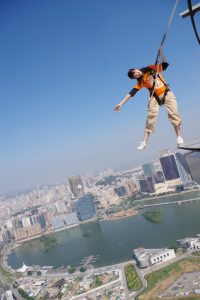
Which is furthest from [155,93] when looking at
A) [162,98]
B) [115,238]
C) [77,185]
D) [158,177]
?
[77,185]

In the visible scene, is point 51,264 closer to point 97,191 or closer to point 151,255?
point 151,255

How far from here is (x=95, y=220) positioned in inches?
674

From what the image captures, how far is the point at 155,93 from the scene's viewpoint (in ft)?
2.86

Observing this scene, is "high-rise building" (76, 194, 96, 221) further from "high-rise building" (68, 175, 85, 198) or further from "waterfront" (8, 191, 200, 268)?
"high-rise building" (68, 175, 85, 198)

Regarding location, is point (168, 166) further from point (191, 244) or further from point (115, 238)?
point (191, 244)

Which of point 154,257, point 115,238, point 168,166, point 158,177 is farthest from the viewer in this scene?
point 158,177

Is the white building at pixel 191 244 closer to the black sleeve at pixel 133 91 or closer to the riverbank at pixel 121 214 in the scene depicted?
the riverbank at pixel 121 214

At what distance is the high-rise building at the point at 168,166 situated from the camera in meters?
18.5

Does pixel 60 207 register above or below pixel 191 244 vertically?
above

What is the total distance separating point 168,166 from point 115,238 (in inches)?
332

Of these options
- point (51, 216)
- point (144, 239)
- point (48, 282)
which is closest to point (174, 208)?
point (144, 239)

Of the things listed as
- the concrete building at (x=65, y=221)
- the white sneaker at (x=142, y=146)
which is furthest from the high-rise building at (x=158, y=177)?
the white sneaker at (x=142, y=146)

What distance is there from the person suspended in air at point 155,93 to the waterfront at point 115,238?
8535 mm

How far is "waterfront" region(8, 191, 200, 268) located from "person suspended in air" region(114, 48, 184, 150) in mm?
8535
